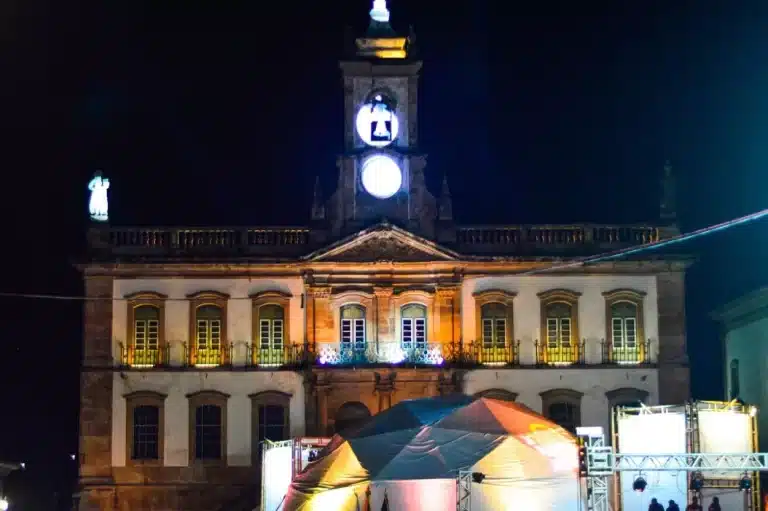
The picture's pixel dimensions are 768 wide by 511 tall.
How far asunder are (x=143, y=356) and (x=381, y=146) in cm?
961

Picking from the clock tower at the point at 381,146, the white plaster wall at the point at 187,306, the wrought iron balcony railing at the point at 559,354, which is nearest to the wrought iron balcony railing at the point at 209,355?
the white plaster wall at the point at 187,306

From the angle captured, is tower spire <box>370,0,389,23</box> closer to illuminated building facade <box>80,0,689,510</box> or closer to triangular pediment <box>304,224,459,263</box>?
illuminated building facade <box>80,0,689,510</box>

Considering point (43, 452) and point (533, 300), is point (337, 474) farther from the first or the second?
point (43, 452)

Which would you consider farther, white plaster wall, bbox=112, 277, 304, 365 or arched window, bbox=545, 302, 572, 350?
arched window, bbox=545, 302, 572, 350

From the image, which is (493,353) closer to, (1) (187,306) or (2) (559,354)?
(2) (559,354)

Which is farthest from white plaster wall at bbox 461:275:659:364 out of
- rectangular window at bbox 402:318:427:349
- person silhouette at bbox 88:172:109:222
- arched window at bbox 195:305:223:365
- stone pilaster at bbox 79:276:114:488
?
person silhouette at bbox 88:172:109:222

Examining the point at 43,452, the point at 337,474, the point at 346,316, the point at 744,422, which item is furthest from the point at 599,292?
the point at 43,452

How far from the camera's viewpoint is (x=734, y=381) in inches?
2087

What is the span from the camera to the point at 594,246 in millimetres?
46031

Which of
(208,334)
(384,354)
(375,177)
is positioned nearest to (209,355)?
(208,334)

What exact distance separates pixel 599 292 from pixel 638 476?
13318 millimetres

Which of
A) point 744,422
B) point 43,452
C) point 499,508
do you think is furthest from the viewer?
point 43,452

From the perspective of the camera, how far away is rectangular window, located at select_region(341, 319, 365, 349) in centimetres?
4559

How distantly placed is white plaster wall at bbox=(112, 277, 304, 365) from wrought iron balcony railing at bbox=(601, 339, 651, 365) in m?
9.19
